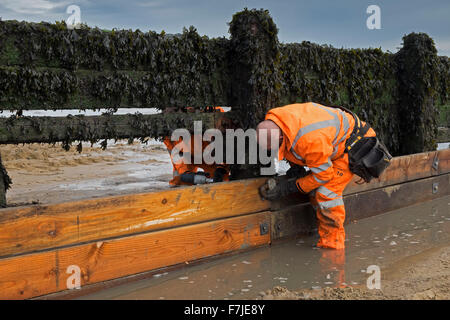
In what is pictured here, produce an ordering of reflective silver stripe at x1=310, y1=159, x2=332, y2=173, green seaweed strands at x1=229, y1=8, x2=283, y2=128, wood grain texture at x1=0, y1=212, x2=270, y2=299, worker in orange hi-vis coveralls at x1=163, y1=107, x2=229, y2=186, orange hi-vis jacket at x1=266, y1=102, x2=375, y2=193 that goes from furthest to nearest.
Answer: worker in orange hi-vis coveralls at x1=163, y1=107, x2=229, y2=186
green seaweed strands at x1=229, y1=8, x2=283, y2=128
reflective silver stripe at x1=310, y1=159, x2=332, y2=173
orange hi-vis jacket at x1=266, y1=102, x2=375, y2=193
wood grain texture at x1=0, y1=212, x2=270, y2=299

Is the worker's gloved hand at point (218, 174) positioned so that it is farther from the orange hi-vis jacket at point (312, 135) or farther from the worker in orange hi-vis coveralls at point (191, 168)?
the orange hi-vis jacket at point (312, 135)

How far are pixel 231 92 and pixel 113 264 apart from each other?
7.35 ft

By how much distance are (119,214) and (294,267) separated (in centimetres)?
170

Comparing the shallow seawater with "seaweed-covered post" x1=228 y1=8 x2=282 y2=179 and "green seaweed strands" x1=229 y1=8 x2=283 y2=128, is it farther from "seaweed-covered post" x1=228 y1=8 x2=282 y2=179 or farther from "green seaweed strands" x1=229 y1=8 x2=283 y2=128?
"green seaweed strands" x1=229 y1=8 x2=283 y2=128

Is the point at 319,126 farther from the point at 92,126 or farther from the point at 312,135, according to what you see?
the point at 92,126

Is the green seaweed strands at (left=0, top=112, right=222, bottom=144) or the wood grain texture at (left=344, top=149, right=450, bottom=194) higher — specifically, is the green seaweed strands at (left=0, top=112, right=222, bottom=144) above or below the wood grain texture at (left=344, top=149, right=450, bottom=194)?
above

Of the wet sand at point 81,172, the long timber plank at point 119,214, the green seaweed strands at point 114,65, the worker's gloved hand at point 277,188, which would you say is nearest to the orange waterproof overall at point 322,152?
the worker's gloved hand at point 277,188

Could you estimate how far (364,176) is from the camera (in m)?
4.74

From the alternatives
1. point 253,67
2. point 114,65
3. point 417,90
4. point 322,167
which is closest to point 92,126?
point 114,65

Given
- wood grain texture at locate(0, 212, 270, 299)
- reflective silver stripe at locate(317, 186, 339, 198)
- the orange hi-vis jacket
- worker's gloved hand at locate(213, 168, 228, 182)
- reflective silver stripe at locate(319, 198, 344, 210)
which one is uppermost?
the orange hi-vis jacket

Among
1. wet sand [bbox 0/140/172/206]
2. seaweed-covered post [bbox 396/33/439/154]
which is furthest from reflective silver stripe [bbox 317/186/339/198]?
wet sand [bbox 0/140/172/206]

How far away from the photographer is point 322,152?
4195 mm

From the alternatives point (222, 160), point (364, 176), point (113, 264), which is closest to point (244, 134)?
point (222, 160)

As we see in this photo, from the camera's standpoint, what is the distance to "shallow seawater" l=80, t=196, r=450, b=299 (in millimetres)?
3688
